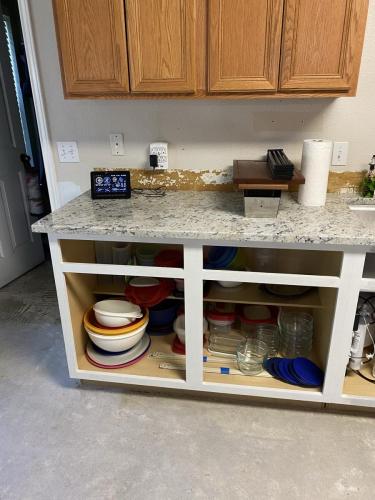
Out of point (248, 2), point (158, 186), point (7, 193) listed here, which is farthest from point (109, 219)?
point (7, 193)

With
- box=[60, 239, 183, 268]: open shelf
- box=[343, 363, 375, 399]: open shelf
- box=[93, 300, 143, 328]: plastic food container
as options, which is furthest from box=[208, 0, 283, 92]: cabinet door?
box=[343, 363, 375, 399]: open shelf

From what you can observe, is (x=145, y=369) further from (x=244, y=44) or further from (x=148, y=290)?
(x=244, y=44)

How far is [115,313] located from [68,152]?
93 cm

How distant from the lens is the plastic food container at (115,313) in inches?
65.0

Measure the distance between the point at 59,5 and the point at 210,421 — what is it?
A: 181cm

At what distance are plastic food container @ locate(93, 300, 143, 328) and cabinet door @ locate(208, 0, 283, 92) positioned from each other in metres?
1.03

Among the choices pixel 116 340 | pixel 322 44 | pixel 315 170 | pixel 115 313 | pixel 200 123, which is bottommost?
pixel 116 340

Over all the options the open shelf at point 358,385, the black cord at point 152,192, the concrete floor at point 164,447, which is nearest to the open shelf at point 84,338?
the concrete floor at point 164,447

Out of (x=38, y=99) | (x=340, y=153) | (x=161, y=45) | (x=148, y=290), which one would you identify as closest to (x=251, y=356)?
(x=148, y=290)

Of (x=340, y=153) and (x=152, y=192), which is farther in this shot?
(x=152, y=192)

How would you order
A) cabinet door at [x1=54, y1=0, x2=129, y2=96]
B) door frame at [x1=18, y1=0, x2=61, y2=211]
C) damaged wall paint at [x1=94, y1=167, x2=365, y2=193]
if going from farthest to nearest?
1. damaged wall paint at [x1=94, y1=167, x2=365, y2=193]
2. door frame at [x1=18, y1=0, x2=61, y2=211]
3. cabinet door at [x1=54, y1=0, x2=129, y2=96]

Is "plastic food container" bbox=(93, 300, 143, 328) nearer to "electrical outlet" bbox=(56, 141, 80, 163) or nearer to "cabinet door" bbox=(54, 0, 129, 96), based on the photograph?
"electrical outlet" bbox=(56, 141, 80, 163)

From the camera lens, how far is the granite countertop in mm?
1314

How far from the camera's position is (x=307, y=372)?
160 cm
